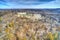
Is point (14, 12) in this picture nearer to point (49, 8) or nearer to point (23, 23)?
point (23, 23)

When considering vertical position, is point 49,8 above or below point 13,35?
above

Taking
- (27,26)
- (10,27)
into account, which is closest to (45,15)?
(27,26)

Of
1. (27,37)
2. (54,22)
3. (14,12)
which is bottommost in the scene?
(27,37)

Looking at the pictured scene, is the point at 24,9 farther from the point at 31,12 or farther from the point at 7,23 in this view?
the point at 7,23

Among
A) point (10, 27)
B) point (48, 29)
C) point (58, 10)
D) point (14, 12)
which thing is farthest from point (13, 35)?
point (58, 10)

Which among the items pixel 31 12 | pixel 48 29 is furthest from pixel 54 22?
pixel 31 12

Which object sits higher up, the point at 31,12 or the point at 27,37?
the point at 31,12

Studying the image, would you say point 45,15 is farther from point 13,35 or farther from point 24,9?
point 13,35
